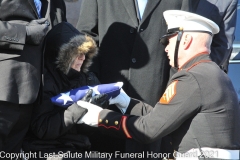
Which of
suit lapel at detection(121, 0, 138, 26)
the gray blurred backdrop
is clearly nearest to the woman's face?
suit lapel at detection(121, 0, 138, 26)

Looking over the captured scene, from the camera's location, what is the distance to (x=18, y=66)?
10.2ft

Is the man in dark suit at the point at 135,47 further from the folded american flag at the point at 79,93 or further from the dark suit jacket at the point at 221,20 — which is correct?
the folded american flag at the point at 79,93

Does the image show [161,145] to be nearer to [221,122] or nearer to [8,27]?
[221,122]

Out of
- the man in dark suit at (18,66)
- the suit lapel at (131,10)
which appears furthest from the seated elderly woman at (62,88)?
the suit lapel at (131,10)

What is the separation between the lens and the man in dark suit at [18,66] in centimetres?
308

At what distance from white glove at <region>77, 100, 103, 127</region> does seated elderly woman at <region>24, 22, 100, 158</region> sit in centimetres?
4

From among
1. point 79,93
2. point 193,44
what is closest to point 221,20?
point 193,44

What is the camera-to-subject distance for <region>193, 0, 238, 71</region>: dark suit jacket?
406 cm

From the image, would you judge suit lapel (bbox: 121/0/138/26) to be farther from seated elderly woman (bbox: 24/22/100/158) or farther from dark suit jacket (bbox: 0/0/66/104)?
dark suit jacket (bbox: 0/0/66/104)

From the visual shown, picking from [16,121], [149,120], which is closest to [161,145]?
[149,120]

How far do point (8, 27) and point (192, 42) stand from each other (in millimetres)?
1093

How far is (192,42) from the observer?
322 centimetres

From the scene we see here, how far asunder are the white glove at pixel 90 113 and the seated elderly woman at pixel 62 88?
39 mm

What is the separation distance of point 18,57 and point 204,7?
66.4 inches
